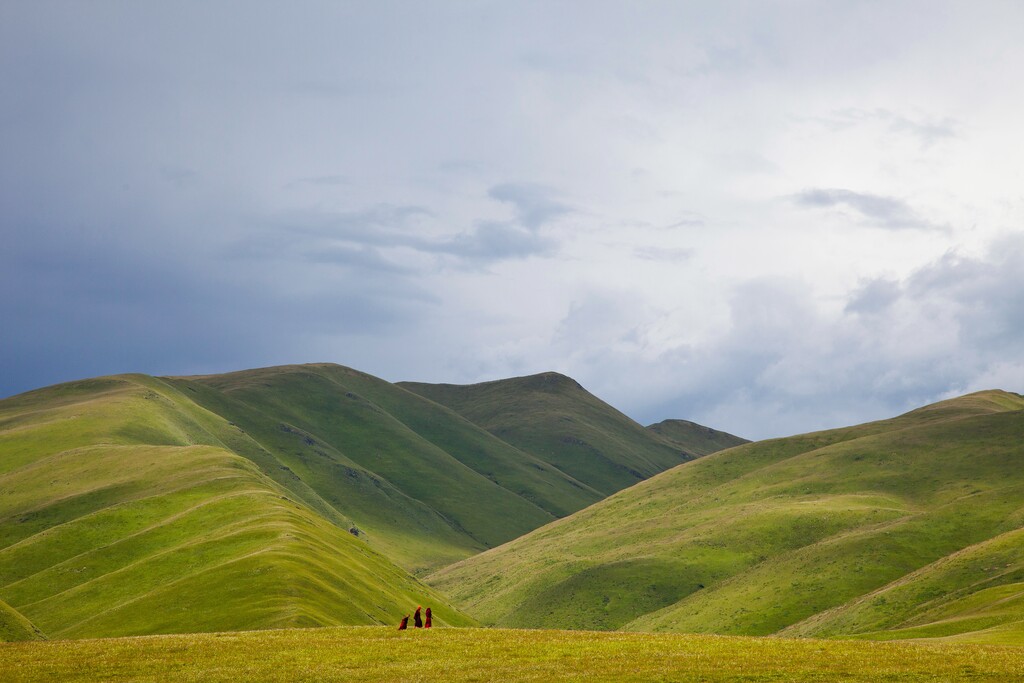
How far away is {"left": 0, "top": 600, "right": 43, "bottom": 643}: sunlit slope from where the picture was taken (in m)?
57.7

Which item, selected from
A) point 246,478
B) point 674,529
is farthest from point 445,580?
point 246,478

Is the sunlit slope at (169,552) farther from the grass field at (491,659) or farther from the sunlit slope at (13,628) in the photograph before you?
the grass field at (491,659)

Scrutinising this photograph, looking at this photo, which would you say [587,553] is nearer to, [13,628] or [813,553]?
[813,553]

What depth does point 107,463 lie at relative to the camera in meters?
162

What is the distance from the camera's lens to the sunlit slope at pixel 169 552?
8344 cm

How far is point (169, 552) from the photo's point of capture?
107 meters

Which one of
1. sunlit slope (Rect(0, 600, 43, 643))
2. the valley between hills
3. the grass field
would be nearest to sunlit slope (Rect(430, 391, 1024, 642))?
the valley between hills

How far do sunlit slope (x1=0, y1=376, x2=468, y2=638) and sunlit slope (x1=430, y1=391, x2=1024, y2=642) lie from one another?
31.2 meters

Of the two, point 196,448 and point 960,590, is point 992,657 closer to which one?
point 960,590

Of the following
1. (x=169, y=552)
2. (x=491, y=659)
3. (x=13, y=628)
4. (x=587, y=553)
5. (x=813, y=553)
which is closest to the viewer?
(x=491, y=659)

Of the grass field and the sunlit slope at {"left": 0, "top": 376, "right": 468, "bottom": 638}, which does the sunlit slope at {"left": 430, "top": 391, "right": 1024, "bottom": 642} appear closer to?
the sunlit slope at {"left": 0, "top": 376, "right": 468, "bottom": 638}

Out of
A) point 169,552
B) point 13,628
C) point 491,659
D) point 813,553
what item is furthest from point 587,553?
point 491,659

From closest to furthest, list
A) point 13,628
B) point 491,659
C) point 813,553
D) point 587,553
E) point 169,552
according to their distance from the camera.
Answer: point 491,659 → point 13,628 → point 169,552 → point 813,553 → point 587,553

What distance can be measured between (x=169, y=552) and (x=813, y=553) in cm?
8740
